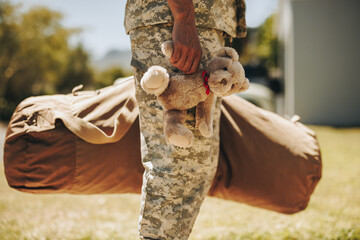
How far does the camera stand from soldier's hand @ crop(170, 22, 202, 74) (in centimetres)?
101

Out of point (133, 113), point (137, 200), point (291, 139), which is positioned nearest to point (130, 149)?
point (133, 113)

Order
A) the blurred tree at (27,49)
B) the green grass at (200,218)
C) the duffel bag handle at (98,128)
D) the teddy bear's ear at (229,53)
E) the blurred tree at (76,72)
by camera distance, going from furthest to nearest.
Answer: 1. the blurred tree at (76,72)
2. the blurred tree at (27,49)
3. the green grass at (200,218)
4. the duffel bag handle at (98,128)
5. the teddy bear's ear at (229,53)

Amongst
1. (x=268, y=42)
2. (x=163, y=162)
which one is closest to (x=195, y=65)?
(x=163, y=162)

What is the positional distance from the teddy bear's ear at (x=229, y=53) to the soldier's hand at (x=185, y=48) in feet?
0.36

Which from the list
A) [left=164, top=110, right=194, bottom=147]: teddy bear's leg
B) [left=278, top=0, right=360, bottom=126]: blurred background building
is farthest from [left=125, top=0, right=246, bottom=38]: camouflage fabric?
[left=278, top=0, right=360, bottom=126]: blurred background building

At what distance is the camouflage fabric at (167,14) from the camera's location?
1123mm

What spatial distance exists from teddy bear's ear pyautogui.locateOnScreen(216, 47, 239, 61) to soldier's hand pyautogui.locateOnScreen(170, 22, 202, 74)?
0.36 feet

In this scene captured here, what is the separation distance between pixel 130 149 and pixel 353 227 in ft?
5.37

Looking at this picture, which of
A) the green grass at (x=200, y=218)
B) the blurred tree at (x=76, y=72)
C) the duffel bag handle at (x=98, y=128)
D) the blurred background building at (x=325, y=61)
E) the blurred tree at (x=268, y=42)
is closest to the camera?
the duffel bag handle at (x=98, y=128)

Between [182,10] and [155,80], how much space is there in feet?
0.93

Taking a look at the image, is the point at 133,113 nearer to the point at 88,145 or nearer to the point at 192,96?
the point at 88,145

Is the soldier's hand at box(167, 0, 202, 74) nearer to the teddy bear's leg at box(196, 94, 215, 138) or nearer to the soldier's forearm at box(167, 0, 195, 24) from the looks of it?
the soldier's forearm at box(167, 0, 195, 24)

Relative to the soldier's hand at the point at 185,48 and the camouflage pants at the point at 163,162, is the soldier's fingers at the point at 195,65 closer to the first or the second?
the soldier's hand at the point at 185,48

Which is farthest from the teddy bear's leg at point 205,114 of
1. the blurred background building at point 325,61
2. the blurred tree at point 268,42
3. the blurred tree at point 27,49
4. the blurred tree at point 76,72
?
the blurred tree at point 76,72
